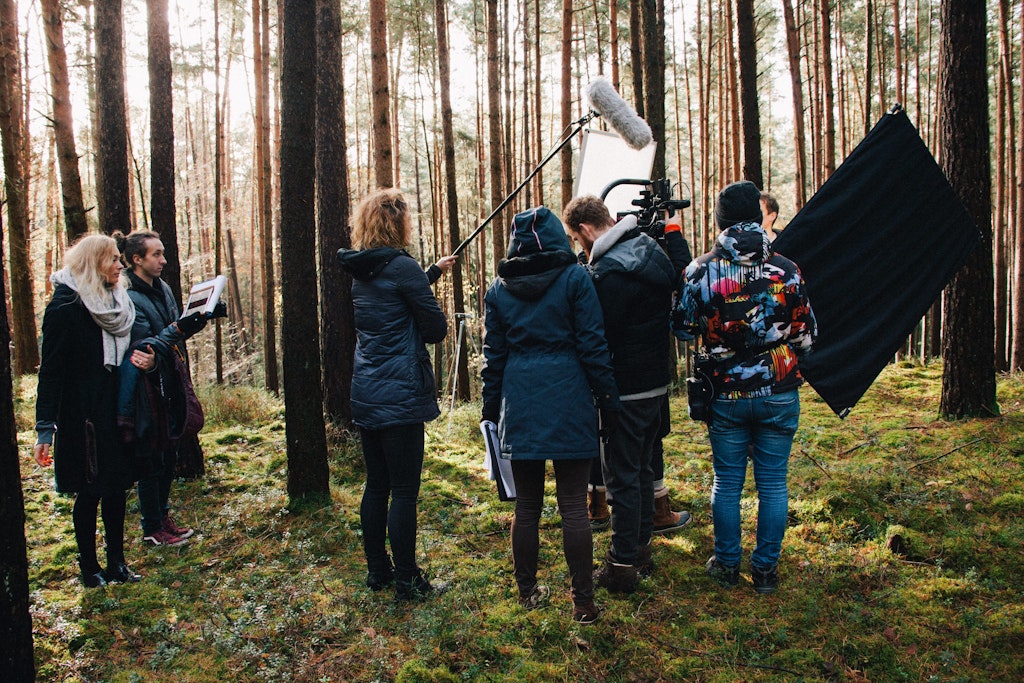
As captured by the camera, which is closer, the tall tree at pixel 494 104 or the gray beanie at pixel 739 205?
the gray beanie at pixel 739 205

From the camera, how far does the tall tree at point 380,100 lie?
7609 mm

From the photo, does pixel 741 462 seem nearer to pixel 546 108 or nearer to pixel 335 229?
pixel 335 229

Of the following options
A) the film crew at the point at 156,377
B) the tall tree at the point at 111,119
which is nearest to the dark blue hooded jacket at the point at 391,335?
the film crew at the point at 156,377

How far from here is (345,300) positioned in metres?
6.32

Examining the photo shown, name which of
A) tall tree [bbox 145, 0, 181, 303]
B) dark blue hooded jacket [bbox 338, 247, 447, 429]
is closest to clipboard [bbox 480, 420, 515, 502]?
dark blue hooded jacket [bbox 338, 247, 447, 429]

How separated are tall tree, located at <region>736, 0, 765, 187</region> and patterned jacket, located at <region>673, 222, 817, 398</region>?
3.42 m

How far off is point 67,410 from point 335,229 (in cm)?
308

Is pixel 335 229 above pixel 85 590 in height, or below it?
above

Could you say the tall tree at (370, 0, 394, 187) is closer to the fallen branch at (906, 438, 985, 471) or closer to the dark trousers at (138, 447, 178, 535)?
the dark trousers at (138, 447, 178, 535)

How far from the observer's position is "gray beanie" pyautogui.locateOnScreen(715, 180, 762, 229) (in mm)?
3355

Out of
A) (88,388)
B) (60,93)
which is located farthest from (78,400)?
(60,93)

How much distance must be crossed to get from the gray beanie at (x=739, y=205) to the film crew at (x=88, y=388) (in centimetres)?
343

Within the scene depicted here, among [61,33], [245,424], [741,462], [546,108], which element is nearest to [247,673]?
[741,462]

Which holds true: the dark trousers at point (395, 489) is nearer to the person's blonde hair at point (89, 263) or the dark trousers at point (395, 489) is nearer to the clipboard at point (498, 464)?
the clipboard at point (498, 464)
